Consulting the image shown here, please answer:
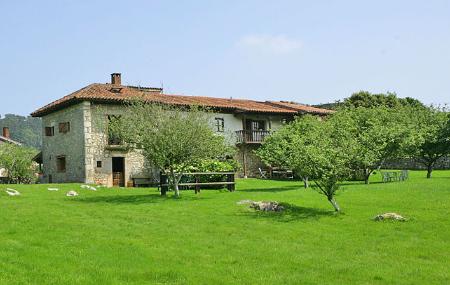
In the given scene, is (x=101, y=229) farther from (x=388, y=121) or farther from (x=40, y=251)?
(x=388, y=121)

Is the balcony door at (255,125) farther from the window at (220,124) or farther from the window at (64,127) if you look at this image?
the window at (64,127)

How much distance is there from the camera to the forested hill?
113875 millimetres

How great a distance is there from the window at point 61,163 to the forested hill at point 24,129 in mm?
73583

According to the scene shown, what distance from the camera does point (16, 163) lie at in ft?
114

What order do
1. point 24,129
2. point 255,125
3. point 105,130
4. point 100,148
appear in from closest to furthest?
1. point 105,130
2. point 100,148
3. point 255,125
4. point 24,129

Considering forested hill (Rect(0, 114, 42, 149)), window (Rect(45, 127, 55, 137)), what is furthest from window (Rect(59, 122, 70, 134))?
forested hill (Rect(0, 114, 42, 149))

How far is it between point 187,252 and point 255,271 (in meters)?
1.81

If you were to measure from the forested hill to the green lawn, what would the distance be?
96.7 meters

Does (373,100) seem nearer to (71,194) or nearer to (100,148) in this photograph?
(100,148)

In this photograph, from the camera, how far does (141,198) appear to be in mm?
20078

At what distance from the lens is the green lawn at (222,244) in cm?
823

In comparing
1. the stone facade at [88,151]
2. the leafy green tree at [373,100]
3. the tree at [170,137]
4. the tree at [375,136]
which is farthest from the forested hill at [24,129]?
the tree at [170,137]

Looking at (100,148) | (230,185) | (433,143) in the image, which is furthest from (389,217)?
(100,148)

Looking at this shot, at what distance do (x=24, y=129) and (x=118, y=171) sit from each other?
3937 inches
